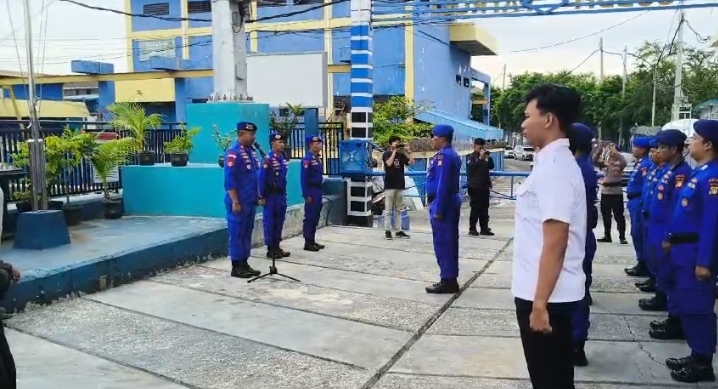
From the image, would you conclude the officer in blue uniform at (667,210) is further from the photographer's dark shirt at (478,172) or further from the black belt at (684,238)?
the photographer's dark shirt at (478,172)

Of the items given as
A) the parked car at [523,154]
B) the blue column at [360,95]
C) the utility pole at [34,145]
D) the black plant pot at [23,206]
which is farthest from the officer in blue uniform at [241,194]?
the parked car at [523,154]

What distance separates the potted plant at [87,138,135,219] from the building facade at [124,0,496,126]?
16124mm

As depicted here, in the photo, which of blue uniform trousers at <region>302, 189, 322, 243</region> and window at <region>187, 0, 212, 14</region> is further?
window at <region>187, 0, 212, 14</region>

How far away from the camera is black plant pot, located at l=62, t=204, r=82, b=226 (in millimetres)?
8492

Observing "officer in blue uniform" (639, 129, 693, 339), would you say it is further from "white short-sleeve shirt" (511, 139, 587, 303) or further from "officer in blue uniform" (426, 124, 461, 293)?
"white short-sleeve shirt" (511, 139, 587, 303)

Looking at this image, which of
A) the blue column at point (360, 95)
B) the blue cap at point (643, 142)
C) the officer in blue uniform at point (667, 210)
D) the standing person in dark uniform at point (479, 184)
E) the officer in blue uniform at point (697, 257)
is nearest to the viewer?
the officer in blue uniform at point (697, 257)

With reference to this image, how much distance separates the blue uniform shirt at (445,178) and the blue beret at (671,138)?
194cm

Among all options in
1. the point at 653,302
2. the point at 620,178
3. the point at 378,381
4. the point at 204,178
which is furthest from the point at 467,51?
the point at 378,381

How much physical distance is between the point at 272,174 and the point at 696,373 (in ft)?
17.5

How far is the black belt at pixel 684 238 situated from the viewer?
434 centimetres

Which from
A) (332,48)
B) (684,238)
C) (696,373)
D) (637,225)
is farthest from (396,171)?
(332,48)

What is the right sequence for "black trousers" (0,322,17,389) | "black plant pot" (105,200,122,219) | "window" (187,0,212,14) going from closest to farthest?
"black trousers" (0,322,17,389)
"black plant pot" (105,200,122,219)
"window" (187,0,212,14)

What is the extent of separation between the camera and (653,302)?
6.24 m

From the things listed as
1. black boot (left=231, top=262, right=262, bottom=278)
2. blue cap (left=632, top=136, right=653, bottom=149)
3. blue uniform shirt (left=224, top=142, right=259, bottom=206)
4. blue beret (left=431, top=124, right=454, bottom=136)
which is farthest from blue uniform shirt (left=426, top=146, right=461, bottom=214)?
blue cap (left=632, top=136, right=653, bottom=149)
